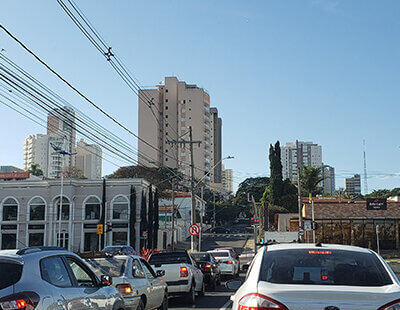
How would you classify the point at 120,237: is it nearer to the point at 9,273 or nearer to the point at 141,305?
the point at 141,305

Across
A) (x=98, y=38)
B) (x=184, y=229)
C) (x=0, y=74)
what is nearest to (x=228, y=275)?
(x=98, y=38)

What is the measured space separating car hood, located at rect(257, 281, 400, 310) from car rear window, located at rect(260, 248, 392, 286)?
375 millimetres

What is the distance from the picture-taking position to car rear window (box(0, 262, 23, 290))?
5965 mm

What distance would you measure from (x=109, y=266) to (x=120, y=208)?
53.4 m

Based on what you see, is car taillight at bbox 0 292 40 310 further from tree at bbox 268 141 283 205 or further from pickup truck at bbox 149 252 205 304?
tree at bbox 268 141 283 205

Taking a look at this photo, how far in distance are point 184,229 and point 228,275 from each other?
62.9 m

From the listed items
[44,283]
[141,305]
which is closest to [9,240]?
[141,305]

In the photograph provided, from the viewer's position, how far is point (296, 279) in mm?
5672

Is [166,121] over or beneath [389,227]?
over

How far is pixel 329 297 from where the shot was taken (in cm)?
501

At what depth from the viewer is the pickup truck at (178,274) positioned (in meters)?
16.5

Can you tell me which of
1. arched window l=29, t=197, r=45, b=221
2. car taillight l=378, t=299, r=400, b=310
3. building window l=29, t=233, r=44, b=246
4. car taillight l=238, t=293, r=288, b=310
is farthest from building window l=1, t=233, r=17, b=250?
car taillight l=378, t=299, r=400, b=310

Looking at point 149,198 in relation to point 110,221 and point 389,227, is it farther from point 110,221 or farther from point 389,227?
point 389,227

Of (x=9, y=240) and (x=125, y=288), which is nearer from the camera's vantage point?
(x=125, y=288)
